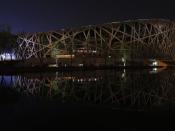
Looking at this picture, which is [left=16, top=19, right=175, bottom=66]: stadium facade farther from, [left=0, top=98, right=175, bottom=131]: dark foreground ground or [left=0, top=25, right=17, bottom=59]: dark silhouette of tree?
[left=0, top=98, right=175, bottom=131]: dark foreground ground

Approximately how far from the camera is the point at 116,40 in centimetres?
9769

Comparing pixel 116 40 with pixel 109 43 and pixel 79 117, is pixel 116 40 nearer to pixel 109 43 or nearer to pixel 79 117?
pixel 109 43

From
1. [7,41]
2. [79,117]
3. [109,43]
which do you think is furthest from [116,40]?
[79,117]

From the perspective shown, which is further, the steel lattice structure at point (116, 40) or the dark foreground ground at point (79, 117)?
the steel lattice structure at point (116, 40)

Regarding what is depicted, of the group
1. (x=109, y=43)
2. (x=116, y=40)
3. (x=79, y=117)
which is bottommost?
(x=79, y=117)

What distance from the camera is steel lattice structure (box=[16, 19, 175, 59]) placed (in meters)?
96.2

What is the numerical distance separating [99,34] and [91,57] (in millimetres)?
6172

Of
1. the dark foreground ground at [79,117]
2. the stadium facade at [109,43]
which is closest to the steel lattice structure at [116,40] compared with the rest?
the stadium facade at [109,43]

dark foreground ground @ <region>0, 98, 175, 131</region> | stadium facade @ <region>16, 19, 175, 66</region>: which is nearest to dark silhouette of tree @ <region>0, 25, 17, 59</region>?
stadium facade @ <region>16, 19, 175, 66</region>

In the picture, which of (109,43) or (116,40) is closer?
(109,43)

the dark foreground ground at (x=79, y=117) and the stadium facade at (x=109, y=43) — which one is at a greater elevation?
the stadium facade at (x=109, y=43)

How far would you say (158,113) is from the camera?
62.7ft

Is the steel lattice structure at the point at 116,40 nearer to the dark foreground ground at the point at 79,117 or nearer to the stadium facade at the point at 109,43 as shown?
the stadium facade at the point at 109,43

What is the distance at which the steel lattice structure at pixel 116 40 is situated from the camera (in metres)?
96.2
